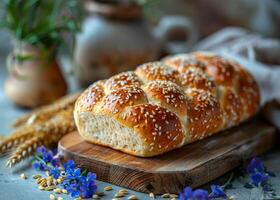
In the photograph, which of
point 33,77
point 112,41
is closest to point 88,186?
point 33,77

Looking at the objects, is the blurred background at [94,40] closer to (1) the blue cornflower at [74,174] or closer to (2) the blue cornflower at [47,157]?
(2) the blue cornflower at [47,157]

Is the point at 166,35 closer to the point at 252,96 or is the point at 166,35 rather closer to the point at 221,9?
the point at 221,9

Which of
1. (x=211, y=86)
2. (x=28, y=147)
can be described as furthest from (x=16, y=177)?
(x=211, y=86)

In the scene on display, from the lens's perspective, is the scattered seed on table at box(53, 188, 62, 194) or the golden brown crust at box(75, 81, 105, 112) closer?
the scattered seed on table at box(53, 188, 62, 194)

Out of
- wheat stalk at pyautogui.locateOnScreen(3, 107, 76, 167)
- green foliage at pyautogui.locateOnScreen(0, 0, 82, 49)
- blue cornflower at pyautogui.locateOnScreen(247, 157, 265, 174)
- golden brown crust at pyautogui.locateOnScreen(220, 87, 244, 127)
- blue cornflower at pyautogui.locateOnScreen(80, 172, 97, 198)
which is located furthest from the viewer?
green foliage at pyautogui.locateOnScreen(0, 0, 82, 49)

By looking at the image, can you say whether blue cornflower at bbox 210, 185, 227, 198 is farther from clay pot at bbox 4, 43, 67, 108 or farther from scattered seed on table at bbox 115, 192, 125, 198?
clay pot at bbox 4, 43, 67, 108

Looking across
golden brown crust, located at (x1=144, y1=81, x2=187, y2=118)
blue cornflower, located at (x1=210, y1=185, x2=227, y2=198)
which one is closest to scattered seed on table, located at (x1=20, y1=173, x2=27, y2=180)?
golden brown crust, located at (x1=144, y1=81, x2=187, y2=118)
